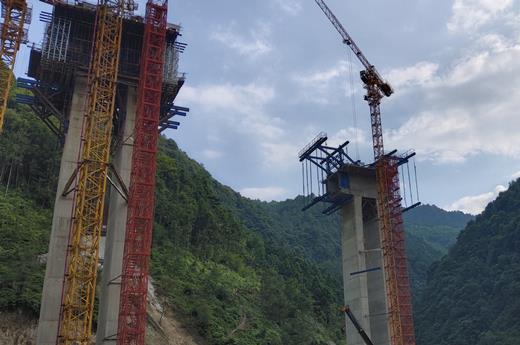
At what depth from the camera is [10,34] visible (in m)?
44.6

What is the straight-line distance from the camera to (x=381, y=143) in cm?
6094

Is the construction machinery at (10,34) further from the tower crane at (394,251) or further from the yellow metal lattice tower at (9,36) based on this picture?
the tower crane at (394,251)

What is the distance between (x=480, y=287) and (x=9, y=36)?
94.0 m

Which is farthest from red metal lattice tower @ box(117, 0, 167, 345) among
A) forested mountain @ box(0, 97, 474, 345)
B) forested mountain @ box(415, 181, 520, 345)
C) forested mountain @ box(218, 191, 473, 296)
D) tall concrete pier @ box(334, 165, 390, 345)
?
forested mountain @ box(218, 191, 473, 296)

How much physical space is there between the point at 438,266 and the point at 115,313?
103637 millimetres

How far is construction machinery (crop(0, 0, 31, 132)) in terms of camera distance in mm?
43344

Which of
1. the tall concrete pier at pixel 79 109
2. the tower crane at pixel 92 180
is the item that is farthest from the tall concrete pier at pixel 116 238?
the tower crane at pixel 92 180

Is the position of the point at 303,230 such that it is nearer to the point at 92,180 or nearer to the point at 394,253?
the point at 394,253

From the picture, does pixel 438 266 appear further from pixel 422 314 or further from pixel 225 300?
pixel 225 300

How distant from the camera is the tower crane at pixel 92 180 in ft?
112

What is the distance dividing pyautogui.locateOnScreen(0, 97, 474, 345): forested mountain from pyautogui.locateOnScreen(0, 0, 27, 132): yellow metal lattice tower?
45.0 feet

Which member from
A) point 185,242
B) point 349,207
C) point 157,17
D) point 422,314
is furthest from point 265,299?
point 422,314

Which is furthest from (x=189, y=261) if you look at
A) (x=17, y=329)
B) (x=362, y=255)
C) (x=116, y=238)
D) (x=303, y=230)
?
(x=303, y=230)

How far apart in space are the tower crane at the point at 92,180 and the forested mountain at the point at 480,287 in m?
75.6
